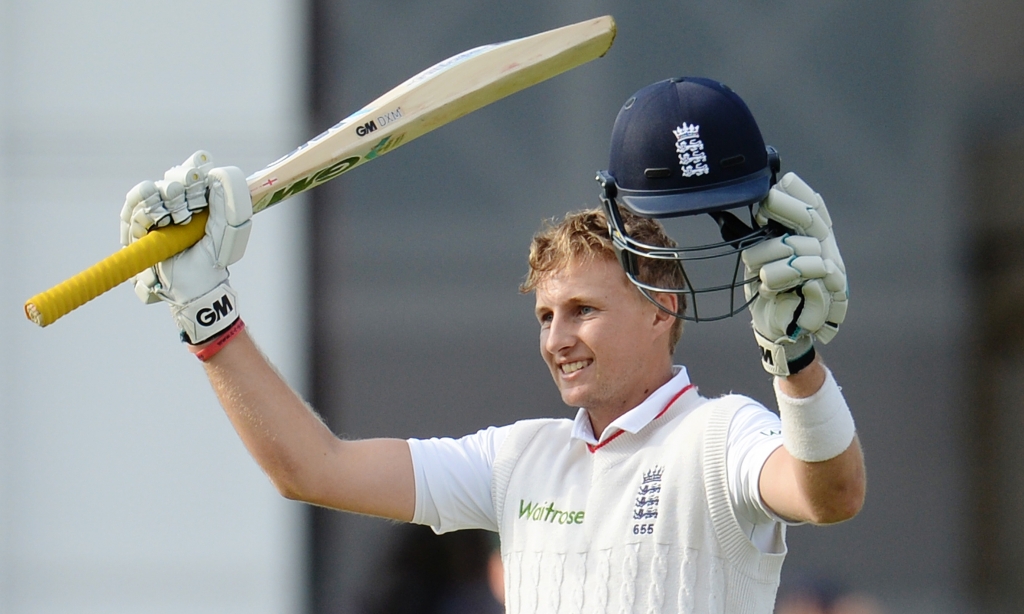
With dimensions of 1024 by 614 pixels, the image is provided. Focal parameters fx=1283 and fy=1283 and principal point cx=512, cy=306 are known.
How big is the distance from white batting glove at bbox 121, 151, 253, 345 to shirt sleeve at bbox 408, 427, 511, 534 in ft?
1.60

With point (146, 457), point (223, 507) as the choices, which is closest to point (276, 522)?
point (223, 507)

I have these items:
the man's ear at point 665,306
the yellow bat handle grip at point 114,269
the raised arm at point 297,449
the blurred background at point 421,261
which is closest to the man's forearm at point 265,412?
the raised arm at point 297,449

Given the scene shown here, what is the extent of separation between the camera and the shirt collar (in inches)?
84.5

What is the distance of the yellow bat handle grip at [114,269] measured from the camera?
186 centimetres

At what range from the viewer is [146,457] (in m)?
4.26

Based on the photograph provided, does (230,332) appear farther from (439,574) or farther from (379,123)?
(439,574)

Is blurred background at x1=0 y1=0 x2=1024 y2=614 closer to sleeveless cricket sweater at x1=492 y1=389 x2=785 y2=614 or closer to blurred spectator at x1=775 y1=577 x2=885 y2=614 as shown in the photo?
blurred spectator at x1=775 y1=577 x2=885 y2=614

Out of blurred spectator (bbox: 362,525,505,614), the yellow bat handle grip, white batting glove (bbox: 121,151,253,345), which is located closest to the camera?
the yellow bat handle grip

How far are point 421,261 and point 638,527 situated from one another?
2.44 metres

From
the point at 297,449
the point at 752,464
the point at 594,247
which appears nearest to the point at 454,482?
the point at 297,449

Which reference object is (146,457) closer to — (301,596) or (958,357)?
(301,596)

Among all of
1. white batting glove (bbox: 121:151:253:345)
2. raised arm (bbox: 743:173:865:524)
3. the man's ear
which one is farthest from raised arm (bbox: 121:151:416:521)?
raised arm (bbox: 743:173:865:524)

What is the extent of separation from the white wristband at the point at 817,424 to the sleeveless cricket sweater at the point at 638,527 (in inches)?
10.7

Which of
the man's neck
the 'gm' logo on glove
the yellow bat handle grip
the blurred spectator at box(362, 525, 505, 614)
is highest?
the yellow bat handle grip
